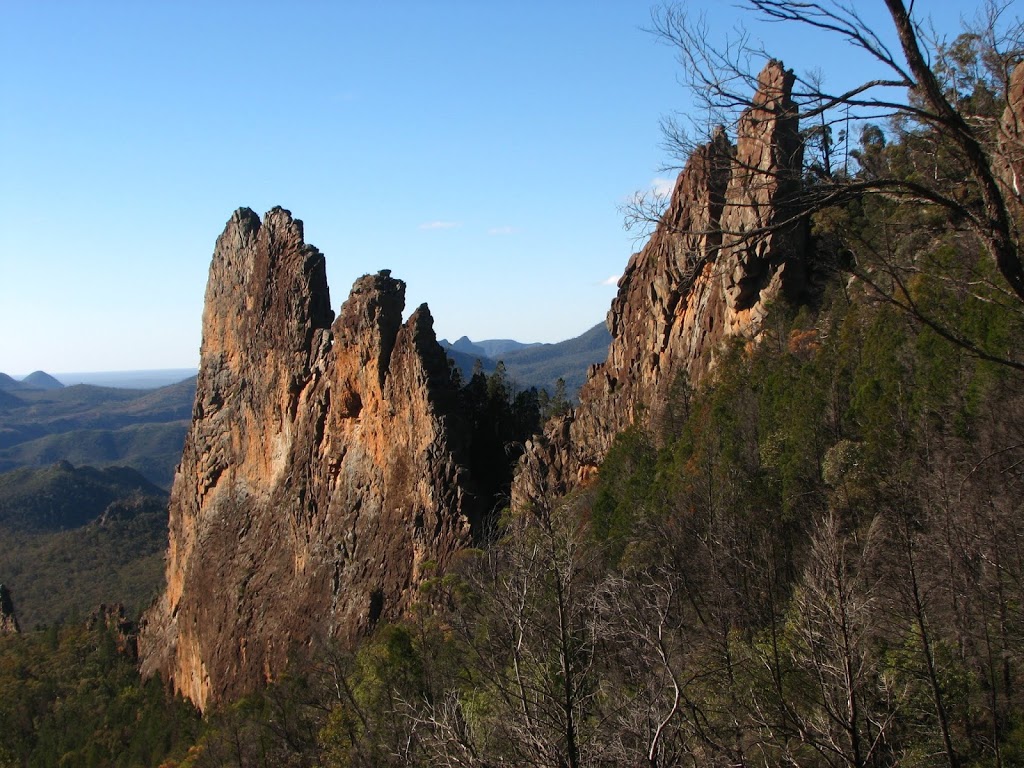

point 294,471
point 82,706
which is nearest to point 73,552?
point 82,706

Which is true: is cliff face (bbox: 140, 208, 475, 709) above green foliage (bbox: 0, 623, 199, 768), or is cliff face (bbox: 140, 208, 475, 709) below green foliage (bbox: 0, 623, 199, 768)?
above

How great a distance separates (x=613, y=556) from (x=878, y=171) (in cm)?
2831

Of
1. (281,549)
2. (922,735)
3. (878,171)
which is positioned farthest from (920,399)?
(281,549)

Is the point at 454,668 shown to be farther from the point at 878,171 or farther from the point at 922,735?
the point at 878,171

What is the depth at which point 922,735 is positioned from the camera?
52.6ft

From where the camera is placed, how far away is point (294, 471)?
57.1m

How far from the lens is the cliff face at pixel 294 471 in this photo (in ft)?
155

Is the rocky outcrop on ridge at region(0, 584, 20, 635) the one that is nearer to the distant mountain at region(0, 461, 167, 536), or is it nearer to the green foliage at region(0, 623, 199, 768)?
the green foliage at region(0, 623, 199, 768)

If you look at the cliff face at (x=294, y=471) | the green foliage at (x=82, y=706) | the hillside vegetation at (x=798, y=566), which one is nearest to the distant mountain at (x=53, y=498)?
the green foliage at (x=82, y=706)

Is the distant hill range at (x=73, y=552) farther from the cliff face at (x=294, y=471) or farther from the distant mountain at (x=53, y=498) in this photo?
the cliff face at (x=294, y=471)

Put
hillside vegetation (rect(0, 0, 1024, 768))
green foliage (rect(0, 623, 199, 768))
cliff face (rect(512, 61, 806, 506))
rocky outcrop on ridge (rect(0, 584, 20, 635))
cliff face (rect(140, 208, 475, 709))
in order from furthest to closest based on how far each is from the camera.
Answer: rocky outcrop on ridge (rect(0, 584, 20, 635)), green foliage (rect(0, 623, 199, 768)), cliff face (rect(140, 208, 475, 709)), cliff face (rect(512, 61, 806, 506)), hillside vegetation (rect(0, 0, 1024, 768))

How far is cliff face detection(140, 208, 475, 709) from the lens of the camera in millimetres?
47375

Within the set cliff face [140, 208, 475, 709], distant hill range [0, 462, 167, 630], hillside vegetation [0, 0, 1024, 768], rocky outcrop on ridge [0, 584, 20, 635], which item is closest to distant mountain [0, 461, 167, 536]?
distant hill range [0, 462, 167, 630]

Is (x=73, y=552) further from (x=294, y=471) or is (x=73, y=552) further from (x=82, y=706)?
(x=294, y=471)
